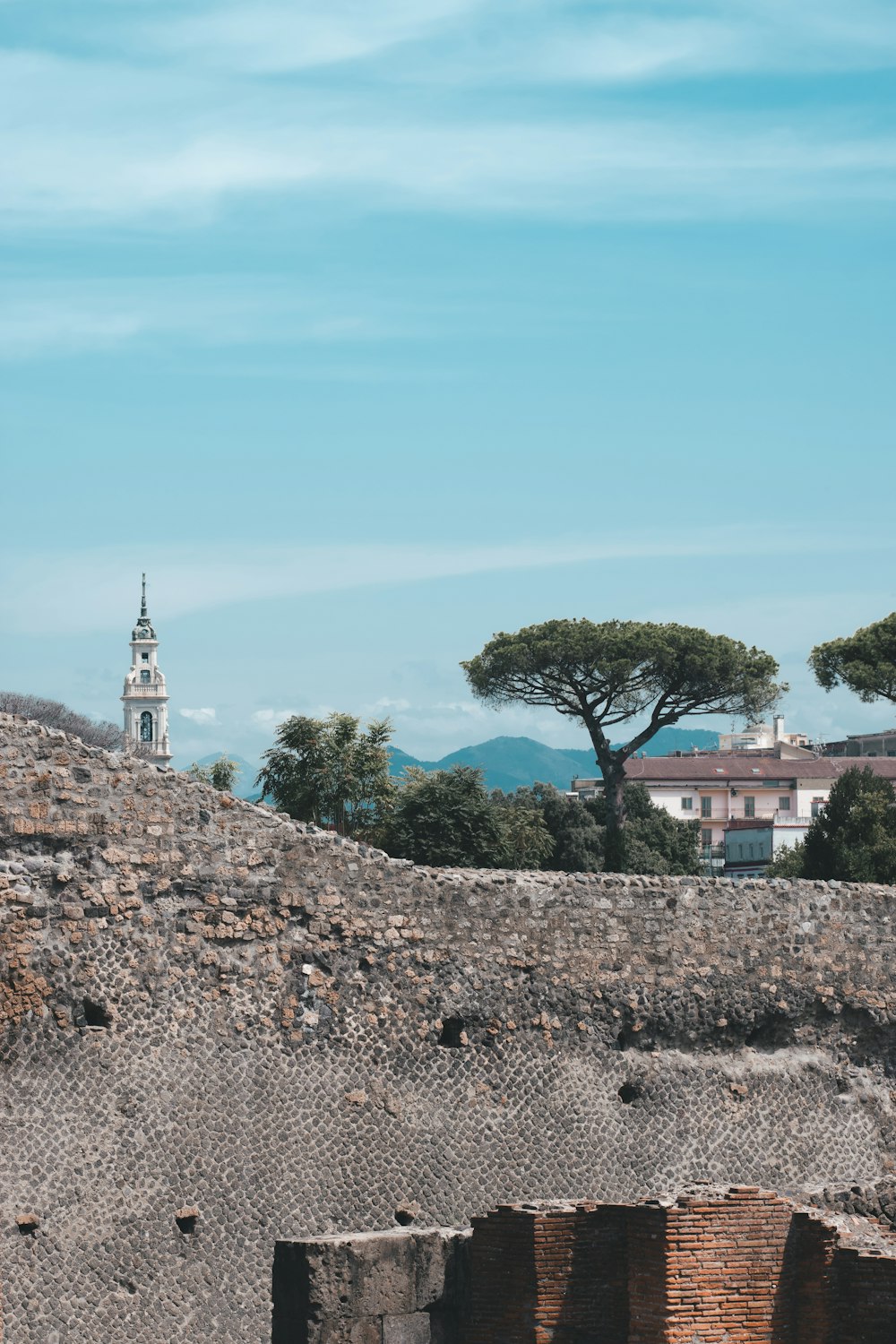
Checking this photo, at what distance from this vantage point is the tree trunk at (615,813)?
169 feet

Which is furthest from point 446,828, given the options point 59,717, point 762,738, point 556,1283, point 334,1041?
point 762,738

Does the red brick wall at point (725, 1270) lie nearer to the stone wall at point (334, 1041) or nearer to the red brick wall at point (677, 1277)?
the red brick wall at point (677, 1277)

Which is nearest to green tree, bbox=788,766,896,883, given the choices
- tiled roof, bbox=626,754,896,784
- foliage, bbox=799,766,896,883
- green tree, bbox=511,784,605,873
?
foliage, bbox=799,766,896,883

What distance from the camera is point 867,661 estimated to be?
2146 inches

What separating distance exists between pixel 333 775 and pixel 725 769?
6086cm

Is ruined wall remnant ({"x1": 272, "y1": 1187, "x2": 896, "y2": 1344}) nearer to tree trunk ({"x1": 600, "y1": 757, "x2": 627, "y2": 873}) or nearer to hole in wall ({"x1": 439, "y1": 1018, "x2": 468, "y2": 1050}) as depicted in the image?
hole in wall ({"x1": 439, "y1": 1018, "x2": 468, "y2": 1050})

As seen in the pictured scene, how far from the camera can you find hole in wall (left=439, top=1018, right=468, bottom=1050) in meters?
20.3

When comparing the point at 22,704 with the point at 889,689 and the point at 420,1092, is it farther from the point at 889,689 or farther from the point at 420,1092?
the point at 420,1092

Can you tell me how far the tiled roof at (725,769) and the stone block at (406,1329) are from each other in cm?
8038

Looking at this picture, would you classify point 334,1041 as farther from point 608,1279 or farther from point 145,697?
point 145,697

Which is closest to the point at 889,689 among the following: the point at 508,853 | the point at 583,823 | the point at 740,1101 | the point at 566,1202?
the point at 583,823

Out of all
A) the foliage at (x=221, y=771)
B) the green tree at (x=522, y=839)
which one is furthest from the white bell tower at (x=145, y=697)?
the green tree at (x=522, y=839)

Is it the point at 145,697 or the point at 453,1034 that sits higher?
the point at 145,697

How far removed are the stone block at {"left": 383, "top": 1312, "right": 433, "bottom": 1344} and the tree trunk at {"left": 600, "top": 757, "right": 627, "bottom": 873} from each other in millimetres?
32877
